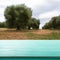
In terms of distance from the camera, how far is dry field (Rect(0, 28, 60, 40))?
2.78 m

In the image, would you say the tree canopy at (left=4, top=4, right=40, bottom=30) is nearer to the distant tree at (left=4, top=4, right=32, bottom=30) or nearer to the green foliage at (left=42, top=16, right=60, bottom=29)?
the distant tree at (left=4, top=4, right=32, bottom=30)

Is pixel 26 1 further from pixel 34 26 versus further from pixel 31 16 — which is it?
pixel 34 26

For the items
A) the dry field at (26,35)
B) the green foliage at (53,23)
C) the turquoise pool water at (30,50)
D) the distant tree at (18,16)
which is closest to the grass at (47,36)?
the dry field at (26,35)

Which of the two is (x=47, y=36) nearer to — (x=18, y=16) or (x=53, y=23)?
(x=53, y=23)

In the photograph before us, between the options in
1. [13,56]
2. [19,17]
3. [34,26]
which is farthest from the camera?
[19,17]

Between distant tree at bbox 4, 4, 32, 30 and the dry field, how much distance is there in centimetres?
12

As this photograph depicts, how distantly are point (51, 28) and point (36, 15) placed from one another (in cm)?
34

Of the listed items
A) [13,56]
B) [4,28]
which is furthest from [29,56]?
[4,28]

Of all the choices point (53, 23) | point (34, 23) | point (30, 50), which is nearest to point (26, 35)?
point (34, 23)

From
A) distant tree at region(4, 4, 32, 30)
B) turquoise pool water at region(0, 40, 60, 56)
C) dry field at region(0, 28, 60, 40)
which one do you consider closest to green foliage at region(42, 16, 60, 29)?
dry field at region(0, 28, 60, 40)

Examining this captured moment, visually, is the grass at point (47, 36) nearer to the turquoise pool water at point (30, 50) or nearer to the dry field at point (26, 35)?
the dry field at point (26, 35)

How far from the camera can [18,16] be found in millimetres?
2795

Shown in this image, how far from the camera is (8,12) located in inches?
110

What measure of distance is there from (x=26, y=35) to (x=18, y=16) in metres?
0.37
